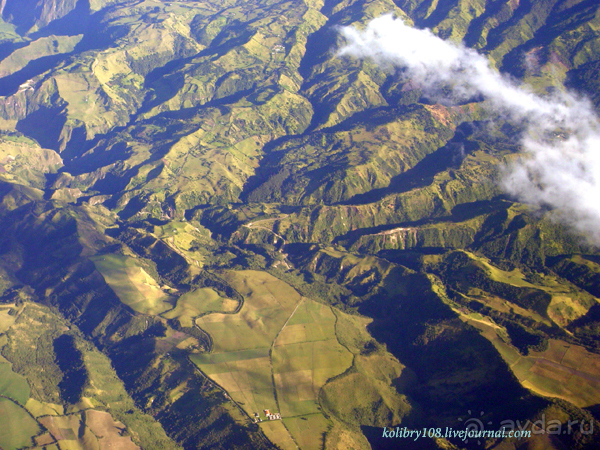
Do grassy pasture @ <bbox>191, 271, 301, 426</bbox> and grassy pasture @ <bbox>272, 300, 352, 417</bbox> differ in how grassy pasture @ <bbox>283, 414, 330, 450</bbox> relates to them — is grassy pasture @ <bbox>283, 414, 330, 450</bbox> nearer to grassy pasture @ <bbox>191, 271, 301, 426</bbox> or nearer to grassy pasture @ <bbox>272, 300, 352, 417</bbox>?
grassy pasture @ <bbox>272, 300, 352, 417</bbox>

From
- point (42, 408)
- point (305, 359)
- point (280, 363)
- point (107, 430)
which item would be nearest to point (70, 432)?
point (107, 430)

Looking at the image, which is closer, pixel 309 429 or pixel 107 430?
pixel 309 429

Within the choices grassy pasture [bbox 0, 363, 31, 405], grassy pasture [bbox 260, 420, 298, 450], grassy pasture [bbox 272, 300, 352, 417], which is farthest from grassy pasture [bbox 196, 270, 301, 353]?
grassy pasture [bbox 0, 363, 31, 405]

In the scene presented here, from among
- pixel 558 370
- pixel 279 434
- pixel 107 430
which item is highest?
pixel 558 370

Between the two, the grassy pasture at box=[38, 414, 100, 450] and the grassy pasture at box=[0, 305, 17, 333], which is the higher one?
the grassy pasture at box=[38, 414, 100, 450]

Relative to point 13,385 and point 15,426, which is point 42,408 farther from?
point 13,385

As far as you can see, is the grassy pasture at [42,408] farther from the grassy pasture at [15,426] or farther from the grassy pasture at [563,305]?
the grassy pasture at [563,305]

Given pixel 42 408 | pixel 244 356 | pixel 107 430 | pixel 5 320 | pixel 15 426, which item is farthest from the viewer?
pixel 5 320

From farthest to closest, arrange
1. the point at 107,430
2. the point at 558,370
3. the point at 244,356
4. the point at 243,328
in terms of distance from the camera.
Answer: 1. the point at 243,328
2. the point at 244,356
3. the point at 558,370
4. the point at 107,430
